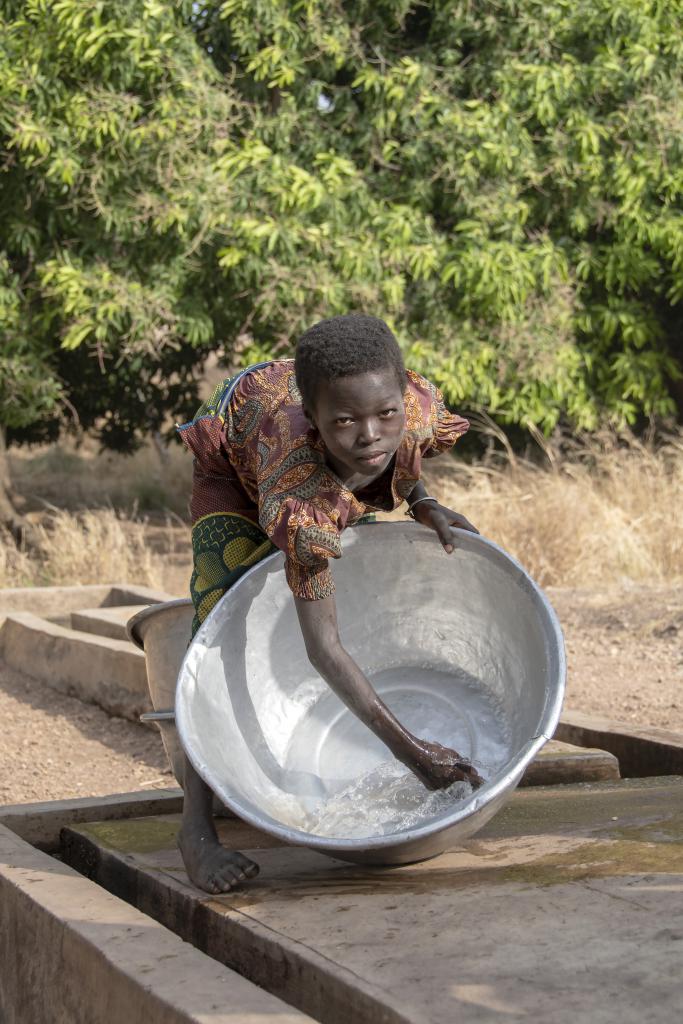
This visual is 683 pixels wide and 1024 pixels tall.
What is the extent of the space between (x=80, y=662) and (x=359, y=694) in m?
4.05

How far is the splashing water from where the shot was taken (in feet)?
9.94

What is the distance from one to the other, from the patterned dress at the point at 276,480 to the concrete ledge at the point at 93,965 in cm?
74

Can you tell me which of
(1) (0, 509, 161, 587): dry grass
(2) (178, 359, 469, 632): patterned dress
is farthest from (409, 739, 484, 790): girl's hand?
(1) (0, 509, 161, 587): dry grass

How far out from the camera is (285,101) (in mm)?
9992

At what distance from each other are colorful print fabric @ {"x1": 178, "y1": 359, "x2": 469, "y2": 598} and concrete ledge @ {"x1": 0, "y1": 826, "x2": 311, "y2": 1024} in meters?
0.78

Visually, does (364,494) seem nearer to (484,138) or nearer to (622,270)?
(484,138)

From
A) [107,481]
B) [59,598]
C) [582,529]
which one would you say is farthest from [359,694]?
[107,481]

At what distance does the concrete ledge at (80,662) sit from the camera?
598cm

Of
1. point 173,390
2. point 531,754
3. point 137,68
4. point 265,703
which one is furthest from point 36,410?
point 531,754

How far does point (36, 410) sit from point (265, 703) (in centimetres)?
749

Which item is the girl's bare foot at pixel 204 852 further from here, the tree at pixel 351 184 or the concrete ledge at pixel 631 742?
the tree at pixel 351 184

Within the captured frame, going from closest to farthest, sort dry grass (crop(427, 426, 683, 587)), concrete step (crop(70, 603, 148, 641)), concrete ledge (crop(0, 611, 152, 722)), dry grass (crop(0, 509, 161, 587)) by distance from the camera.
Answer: concrete ledge (crop(0, 611, 152, 722)) → concrete step (crop(70, 603, 148, 641)) → dry grass (crop(427, 426, 683, 587)) → dry grass (crop(0, 509, 161, 587))

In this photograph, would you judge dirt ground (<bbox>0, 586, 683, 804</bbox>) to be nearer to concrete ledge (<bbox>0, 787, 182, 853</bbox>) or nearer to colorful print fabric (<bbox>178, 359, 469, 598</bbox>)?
concrete ledge (<bbox>0, 787, 182, 853</bbox>)

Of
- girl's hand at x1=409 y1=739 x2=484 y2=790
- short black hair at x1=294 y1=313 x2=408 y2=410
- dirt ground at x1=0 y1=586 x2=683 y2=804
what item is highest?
short black hair at x1=294 y1=313 x2=408 y2=410
